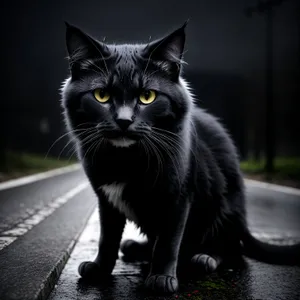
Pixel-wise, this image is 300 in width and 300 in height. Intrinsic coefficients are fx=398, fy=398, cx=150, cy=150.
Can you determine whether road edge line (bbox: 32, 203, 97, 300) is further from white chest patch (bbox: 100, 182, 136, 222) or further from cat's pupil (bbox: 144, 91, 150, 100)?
cat's pupil (bbox: 144, 91, 150, 100)

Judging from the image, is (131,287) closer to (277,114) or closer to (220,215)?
(220,215)

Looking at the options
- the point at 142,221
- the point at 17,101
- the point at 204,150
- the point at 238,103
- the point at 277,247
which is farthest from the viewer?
the point at 17,101

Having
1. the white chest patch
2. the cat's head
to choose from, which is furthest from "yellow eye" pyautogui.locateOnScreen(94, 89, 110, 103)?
the white chest patch

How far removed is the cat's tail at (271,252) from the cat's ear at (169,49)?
5.12 ft

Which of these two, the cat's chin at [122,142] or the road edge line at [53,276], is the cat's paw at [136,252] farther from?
the cat's chin at [122,142]

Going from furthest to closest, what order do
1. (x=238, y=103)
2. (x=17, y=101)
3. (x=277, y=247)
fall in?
(x=17, y=101), (x=238, y=103), (x=277, y=247)

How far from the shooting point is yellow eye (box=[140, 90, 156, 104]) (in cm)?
243

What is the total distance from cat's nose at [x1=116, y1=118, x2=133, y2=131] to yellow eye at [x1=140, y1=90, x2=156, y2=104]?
0.20 m

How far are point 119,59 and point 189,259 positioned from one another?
5.35 feet

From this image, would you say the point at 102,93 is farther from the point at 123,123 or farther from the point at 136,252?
the point at 136,252

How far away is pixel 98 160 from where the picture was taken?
259 centimetres

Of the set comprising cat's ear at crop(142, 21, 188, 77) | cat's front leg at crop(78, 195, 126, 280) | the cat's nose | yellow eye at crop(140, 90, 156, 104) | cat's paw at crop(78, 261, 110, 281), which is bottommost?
cat's paw at crop(78, 261, 110, 281)

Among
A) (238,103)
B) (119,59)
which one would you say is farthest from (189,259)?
(238,103)

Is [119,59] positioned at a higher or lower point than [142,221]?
higher
